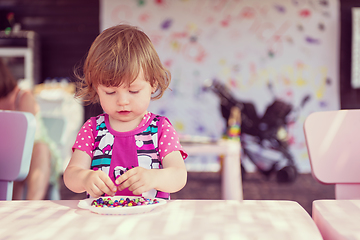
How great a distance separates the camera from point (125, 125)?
0.87 m

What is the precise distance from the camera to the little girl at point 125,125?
743 mm

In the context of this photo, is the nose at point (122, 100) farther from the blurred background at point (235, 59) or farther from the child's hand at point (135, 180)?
the blurred background at point (235, 59)

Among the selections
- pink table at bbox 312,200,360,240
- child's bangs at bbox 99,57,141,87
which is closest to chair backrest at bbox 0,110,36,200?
child's bangs at bbox 99,57,141,87

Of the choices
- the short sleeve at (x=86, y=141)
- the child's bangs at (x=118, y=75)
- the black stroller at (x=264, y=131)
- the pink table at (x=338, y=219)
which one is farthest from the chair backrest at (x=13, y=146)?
the black stroller at (x=264, y=131)

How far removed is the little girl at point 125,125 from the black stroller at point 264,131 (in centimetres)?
363

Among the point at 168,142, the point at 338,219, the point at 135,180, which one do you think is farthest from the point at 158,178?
the point at 338,219

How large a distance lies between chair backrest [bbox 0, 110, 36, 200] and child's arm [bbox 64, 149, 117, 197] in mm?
125

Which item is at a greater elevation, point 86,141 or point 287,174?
point 86,141

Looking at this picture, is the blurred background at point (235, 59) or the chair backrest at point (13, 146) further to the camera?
the blurred background at point (235, 59)

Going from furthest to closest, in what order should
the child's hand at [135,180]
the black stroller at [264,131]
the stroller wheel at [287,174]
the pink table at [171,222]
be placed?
1. the black stroller at [264,131]
2. the stroller wheel at [287,174]
3. the child's hand at [135,180]
4. the pink table at [171,222]

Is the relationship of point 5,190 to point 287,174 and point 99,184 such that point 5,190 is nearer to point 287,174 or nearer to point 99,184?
point 99,184

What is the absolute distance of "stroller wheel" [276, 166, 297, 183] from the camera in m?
4.04

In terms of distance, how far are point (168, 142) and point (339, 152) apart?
0.41 m

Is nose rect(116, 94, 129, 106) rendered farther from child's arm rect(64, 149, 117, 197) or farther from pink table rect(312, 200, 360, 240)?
pink table rect(312, 200, 360, 240)
